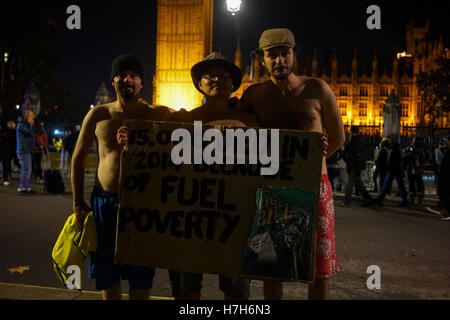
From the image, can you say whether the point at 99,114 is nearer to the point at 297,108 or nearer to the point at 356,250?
the point at 297,108

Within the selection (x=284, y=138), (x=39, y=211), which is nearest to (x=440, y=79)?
(x=39, y=211)

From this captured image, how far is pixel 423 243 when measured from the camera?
5.33 m

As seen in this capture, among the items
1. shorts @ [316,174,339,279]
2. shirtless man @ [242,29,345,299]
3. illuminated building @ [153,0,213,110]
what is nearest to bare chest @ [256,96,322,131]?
shirtless man @ [242,29,345,299]

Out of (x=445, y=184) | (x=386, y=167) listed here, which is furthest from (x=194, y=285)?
(x=386, y=167)

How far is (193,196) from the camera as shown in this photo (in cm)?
216

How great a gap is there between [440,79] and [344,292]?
26.8m

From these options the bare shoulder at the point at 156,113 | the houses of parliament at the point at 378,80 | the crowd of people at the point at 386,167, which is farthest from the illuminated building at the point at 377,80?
the bare shoulder at the point at 156,113

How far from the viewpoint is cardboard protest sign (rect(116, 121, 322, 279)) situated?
2.12 m

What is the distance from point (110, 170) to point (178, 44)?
3172 cm

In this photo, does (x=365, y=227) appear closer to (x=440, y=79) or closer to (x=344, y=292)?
(x=344, y=292)

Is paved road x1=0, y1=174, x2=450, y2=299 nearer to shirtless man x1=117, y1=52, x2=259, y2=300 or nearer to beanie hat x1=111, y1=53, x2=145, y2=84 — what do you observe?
shirtless man x1=117, y1=52, x2=259, y2=300

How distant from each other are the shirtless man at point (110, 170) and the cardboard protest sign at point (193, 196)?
263 mm

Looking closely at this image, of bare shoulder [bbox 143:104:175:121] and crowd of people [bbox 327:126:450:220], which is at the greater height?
bare shoulder [bbox 143:104:175:121]

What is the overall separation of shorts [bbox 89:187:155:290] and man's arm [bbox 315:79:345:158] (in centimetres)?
128
